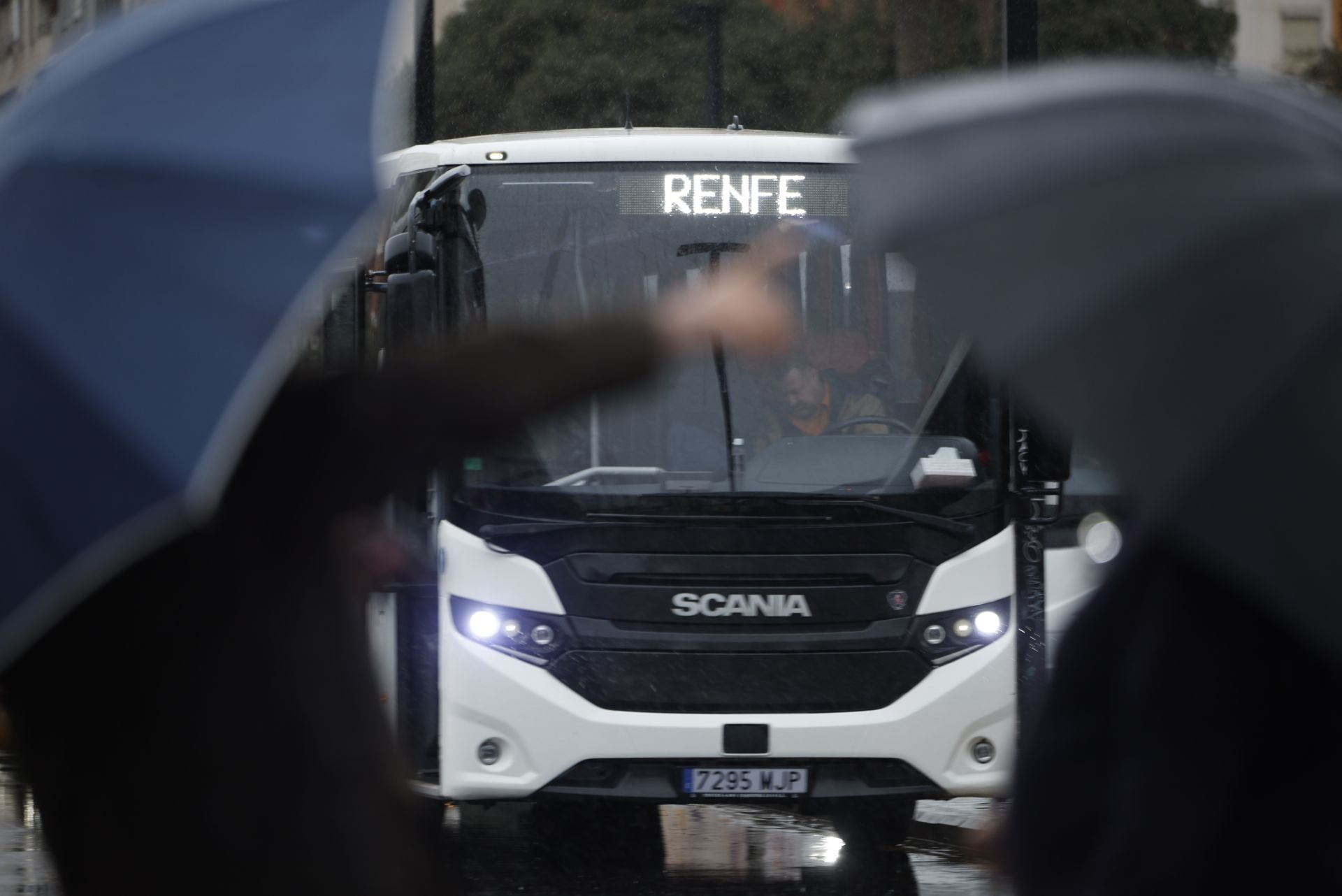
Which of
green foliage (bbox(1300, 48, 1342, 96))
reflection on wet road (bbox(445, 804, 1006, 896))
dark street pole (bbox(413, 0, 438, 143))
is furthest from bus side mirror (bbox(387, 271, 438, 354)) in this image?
green foliage (bbox(1300, 48, 1342, 96))

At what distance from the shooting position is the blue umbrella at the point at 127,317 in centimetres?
211

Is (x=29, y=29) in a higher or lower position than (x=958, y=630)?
higher

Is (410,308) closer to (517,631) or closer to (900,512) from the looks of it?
(517,631)

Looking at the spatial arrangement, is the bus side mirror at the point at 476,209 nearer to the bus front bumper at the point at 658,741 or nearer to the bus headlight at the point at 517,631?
the bus headlight at the point at 517,631

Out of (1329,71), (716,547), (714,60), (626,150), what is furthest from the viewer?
(1329,71)

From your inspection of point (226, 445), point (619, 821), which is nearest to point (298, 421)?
point (226, 445)

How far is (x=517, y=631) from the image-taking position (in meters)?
8.17

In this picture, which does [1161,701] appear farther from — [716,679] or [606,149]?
[606,149]

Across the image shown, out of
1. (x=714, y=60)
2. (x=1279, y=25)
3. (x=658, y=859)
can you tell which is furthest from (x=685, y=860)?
(x=1279, y=25)

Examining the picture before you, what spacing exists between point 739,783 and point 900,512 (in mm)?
1221

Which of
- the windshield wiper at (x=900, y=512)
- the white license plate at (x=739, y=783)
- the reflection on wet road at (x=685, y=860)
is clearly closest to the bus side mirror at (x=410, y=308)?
the windshield wiper at (x=900, y=512)

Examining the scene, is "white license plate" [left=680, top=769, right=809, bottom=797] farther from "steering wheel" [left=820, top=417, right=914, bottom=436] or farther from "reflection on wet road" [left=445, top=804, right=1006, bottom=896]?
"steering wheel" [left=820, top=417, right=914, bottom=436]

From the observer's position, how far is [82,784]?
2.15 meters

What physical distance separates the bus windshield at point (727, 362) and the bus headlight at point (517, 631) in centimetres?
44
